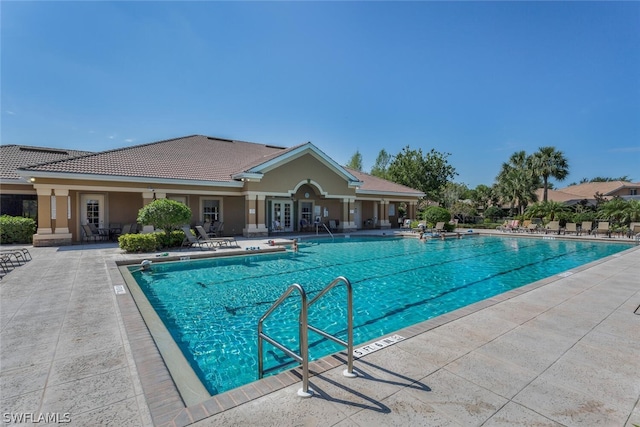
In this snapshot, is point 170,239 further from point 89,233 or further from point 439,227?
point 439,227

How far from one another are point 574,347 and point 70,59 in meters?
21.6

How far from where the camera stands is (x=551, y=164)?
3838cm

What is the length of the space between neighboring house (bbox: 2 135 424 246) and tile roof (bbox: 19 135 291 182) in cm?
5

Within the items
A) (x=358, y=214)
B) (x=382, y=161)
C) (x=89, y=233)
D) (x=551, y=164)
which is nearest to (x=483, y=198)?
(x=551, y=164)

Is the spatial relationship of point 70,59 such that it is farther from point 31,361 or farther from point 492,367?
point 492,367

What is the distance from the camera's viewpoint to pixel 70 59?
1533 centimetres

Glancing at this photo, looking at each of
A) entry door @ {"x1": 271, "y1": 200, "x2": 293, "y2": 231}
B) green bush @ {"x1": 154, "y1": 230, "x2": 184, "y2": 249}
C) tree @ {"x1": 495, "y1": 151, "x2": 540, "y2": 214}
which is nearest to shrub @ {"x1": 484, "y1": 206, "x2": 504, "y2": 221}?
tree @ {"x1": 495, "y1": 151, "x2": 540, "y2": 214}

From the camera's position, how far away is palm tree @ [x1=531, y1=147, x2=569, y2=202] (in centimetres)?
3797

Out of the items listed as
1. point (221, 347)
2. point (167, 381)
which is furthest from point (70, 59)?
point (167, 381)

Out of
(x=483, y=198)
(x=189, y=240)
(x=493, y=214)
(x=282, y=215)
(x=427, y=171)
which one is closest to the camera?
(x=189, y=240)

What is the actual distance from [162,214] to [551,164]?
144ft

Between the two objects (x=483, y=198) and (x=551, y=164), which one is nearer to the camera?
(x=551, y=164)

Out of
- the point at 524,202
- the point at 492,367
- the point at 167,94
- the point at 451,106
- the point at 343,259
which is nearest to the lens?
the point at 492,367

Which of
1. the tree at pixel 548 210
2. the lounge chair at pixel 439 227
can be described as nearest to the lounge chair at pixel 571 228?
the tree at pixel 548 210
